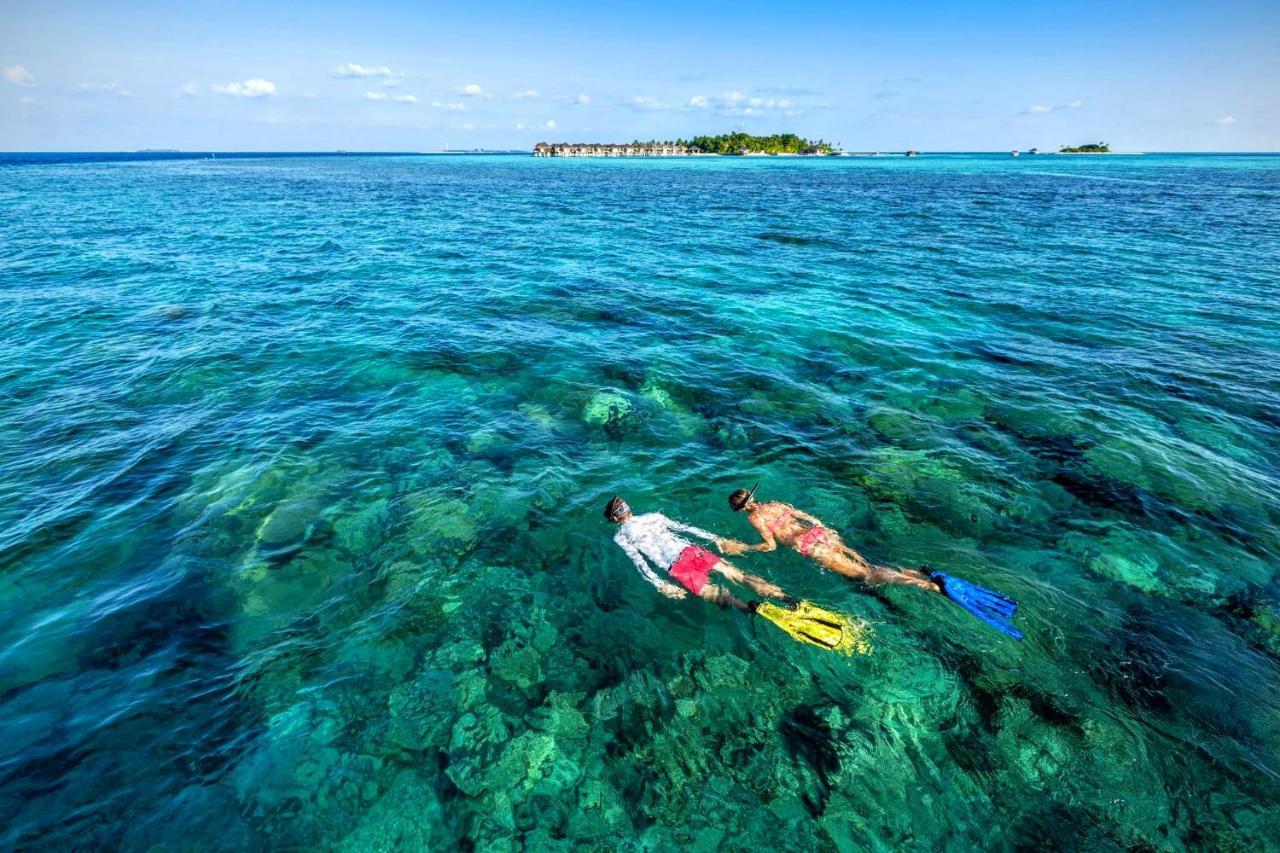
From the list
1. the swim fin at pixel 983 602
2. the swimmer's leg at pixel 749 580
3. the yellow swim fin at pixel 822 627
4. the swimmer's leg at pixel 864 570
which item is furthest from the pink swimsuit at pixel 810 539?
the swim fin at pixel 983 602

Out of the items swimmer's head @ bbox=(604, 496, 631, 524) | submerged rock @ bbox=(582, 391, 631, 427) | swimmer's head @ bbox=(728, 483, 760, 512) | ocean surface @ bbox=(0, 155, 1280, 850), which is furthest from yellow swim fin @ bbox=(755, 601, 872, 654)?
submerged rock @ bbox=(582, 391, 631, 427)

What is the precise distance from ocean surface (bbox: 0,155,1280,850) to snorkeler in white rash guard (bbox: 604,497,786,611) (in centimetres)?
32

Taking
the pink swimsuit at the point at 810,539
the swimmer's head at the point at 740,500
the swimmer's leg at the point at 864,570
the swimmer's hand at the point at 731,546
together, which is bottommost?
the swimmer's hand at the point at 731,546

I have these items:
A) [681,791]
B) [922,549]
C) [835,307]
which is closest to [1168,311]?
[835,307]

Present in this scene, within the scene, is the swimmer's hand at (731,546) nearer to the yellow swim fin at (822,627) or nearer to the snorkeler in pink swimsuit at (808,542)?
the snorkeler in pink swimsuit at (808,542)

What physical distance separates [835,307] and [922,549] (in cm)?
1814

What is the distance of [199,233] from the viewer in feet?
141

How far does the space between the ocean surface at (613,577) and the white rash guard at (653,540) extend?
0.41 m

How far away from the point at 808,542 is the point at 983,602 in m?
3.17

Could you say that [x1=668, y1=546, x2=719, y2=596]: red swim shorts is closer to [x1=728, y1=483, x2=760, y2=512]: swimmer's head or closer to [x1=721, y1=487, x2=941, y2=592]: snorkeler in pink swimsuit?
[x1=721, y1=487, x2=941, y2=592]: snorkeler in pink swimsuit

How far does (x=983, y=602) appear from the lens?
959 centimetres

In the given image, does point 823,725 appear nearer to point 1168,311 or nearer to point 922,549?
point 922,549

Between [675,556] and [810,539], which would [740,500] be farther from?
[675,556]

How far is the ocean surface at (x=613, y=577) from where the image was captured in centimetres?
712
